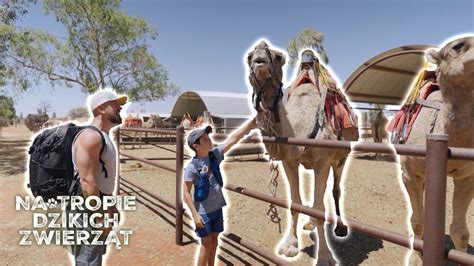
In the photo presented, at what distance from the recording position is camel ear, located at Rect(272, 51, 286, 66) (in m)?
2.85

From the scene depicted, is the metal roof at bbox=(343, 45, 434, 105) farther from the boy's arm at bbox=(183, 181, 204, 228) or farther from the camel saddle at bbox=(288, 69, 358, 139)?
the boy's arm at bbox=(183, 181, 204, 228)

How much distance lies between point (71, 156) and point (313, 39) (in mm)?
30961

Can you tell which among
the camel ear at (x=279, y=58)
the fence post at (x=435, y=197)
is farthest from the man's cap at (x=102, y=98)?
the fence post at (x=435, y=197)

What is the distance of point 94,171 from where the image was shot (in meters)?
2.11

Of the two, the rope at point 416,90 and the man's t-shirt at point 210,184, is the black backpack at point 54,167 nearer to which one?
the man's t-shirt at point 210,184

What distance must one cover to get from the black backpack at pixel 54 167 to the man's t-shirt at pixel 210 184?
2.54 ft

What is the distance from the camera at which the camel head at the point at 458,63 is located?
2191 mm

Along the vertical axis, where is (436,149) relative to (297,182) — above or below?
above

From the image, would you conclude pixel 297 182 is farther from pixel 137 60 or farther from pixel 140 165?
pixel 137 60

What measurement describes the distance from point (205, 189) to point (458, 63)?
1981 mm

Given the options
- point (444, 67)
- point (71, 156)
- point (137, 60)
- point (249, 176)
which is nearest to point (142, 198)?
point (249, 176)

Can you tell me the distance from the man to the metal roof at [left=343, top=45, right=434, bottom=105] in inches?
388

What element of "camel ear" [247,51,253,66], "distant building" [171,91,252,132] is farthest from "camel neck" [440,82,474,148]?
"distant building" [171,91,252,132]

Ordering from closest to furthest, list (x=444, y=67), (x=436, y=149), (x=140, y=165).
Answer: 1. (x=436, y=149)
2. (x=444, y=67)
3. (x=140, y=165)
